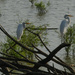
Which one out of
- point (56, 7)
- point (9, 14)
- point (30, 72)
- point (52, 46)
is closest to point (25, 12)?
point (9, 14)

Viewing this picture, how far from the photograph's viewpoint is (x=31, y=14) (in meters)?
23.5

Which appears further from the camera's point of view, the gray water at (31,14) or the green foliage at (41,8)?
the green foliage at (41,8)

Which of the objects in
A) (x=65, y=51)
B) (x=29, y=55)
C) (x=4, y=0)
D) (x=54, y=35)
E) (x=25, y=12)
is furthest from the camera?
(x=4, y=0)

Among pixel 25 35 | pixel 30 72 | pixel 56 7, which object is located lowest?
pixel 56 7

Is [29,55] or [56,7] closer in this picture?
[29,55]

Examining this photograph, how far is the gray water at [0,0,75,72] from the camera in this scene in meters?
19.2

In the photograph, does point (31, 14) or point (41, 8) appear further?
point (41, 8)

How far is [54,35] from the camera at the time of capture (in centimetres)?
1750

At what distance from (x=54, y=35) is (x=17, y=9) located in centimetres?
866

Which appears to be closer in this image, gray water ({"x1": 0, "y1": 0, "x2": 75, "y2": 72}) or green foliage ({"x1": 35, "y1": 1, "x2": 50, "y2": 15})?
gray water ({"x1": 0, "y1": 0, "x2": 75, "y2": 72})

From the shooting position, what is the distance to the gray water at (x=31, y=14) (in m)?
19.2

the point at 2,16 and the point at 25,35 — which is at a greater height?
the point at 25,35

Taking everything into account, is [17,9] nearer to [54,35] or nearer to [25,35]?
[54,35]

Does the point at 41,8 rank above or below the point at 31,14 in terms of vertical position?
above
